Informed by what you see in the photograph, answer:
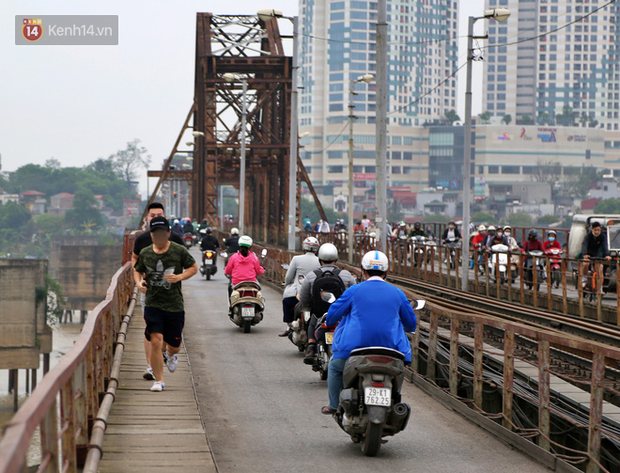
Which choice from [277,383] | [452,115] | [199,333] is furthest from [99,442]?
[452,115]

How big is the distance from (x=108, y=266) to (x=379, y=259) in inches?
4580

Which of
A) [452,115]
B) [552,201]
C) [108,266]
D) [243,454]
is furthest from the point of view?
[452,115]

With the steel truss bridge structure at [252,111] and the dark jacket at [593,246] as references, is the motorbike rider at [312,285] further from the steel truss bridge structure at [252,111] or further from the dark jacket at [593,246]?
the steel truss bridge structure at [252,111]

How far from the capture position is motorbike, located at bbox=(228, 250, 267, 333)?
16766 mm

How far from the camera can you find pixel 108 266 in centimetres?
12125

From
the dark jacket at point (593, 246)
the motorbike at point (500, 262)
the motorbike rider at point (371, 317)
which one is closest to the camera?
the motorbike rider at point (371, 317)

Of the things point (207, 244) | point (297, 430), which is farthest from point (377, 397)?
point (207, 244)

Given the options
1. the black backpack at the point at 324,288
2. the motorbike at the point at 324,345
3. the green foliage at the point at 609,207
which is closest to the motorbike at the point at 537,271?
the black backpack at the point at 324,288

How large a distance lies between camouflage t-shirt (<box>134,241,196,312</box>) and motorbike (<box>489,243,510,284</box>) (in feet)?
49.4

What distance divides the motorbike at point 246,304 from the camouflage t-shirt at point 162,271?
724 cm

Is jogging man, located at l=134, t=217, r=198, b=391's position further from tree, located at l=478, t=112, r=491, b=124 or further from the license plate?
tree, located at l=478, t=112, r=491, b=124

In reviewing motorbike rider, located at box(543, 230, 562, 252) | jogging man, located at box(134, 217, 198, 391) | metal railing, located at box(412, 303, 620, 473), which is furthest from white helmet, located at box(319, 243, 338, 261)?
motorbike rider, located at box(543, 230, 562, 252)

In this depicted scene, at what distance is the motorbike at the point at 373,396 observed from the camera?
7258mm

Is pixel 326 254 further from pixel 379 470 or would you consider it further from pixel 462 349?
pixel 379 470
